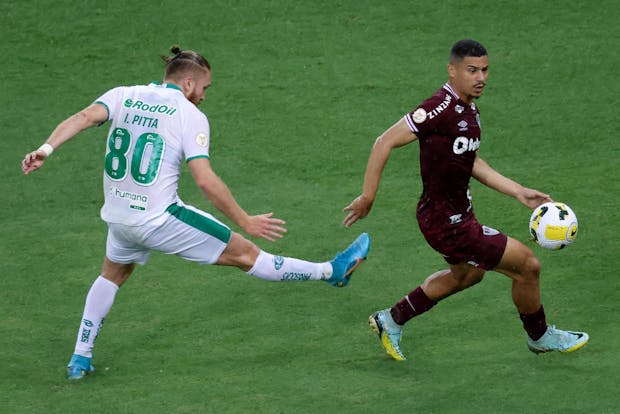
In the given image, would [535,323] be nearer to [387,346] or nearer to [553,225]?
[553,225]

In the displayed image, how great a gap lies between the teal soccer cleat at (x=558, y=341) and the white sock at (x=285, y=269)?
1406 millimetres

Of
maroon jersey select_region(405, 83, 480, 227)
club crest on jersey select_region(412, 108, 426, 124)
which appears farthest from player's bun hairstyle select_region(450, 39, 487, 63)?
club crest on jersey select_region(412, 108, 426, 124)

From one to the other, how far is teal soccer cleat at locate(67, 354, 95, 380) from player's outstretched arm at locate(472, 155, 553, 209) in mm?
2736

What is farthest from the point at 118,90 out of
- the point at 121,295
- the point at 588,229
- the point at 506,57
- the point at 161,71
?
the point at 506,57

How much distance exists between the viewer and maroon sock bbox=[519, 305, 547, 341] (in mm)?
7191

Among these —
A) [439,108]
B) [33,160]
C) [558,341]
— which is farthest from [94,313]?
[558,341]

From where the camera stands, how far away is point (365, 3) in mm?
12875

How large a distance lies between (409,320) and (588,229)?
2077 mm

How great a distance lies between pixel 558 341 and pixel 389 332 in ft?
3.53

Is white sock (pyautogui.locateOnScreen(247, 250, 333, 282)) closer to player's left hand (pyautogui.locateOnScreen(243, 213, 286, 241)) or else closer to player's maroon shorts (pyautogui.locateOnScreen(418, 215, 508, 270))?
player's left hand (pyautogui.locateOnScreen(243, 213, 286, 241))

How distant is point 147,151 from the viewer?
22.4ft

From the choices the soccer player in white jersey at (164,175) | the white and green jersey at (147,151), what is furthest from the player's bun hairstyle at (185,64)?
the white and green jersey at (147,151)

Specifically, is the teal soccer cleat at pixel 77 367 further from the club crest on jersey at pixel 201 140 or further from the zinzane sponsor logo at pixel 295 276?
the club crest on jersey at pixel 201 140

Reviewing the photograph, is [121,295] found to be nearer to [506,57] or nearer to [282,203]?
[282,203]
